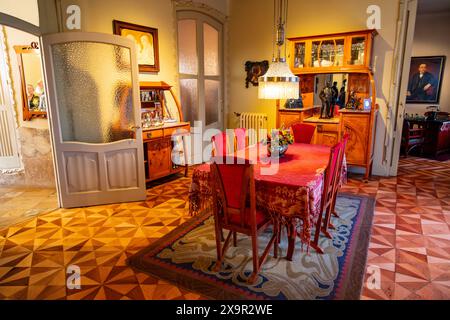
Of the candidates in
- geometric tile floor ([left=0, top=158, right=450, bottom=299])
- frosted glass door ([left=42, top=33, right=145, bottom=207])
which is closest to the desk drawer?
frosted glass door ([left=42, top=33, right=145, bottom=207])

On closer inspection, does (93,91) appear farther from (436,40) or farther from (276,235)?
(436,40)

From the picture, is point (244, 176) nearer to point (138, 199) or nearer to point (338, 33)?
point (138, 199)

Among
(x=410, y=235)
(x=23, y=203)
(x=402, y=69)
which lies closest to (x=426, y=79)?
(x=402, y=69)

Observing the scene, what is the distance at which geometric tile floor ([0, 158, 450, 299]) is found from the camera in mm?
2123

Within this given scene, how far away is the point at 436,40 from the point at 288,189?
6.66m

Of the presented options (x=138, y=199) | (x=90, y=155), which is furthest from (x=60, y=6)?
(x=138, y=199)

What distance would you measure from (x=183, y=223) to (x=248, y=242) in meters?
0.77

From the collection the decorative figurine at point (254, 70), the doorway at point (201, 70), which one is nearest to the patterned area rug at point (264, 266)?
the doorway at point (201, 70)

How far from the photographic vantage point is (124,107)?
365cm

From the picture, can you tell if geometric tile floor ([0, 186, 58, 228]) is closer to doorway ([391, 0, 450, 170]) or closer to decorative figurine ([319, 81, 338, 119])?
decorative figurine ([319, 81, 338, 119])

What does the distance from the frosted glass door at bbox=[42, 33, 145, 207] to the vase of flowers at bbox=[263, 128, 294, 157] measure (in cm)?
168

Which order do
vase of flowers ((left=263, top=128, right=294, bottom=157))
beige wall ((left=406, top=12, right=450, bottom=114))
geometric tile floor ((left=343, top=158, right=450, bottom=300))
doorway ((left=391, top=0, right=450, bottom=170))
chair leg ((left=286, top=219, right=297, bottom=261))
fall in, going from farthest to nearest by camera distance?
beige wall ((left=406, top=12, right=450, bottom=114)), doorway ((left=391, top=0, right=450, bottom=170)), vase of flowers ((left=263, top=128, right=294, bottom=157)), chair leg ((left=286, top=219, right=297, bottom=261)), geometric tile floor ((left=343, top=158, right=450, bottom=300))

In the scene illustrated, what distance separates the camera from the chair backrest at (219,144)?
285cm

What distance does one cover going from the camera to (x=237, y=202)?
214 centimetres
